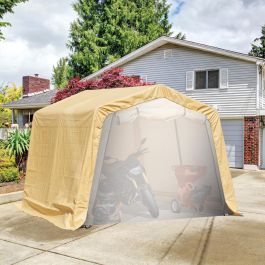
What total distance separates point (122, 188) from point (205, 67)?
1300 centimetres

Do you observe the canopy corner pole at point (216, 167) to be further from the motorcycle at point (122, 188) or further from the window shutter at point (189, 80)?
the window shutter at point (189, 80)

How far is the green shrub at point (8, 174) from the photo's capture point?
955 centimetres

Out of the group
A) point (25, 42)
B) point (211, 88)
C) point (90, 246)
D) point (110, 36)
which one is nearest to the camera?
point (90, 246)

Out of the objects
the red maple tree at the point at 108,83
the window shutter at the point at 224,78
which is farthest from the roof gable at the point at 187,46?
the red maple tree at the point at 108,83

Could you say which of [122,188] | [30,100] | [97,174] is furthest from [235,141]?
[30,100]

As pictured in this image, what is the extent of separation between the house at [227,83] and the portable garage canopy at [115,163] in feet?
29.7

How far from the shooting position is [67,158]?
6793 mm

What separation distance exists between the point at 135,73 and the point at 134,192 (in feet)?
47.2

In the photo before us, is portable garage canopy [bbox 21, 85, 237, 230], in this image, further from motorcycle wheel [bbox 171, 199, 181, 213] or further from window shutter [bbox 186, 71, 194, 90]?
window shutter [bbox 186, 71, 194, 90]

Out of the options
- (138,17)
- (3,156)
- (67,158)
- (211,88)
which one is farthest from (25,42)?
(67,158)

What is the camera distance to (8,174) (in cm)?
962

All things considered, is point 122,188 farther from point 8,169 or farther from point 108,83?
point 108,83

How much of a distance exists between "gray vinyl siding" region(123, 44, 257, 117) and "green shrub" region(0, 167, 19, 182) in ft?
37.7

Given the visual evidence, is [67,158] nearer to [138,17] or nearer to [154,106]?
[154,106]
